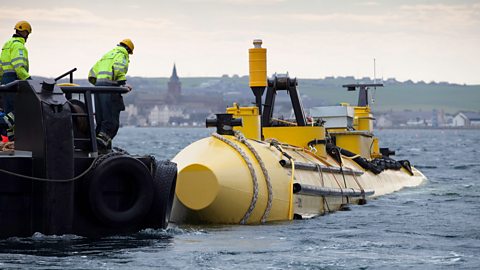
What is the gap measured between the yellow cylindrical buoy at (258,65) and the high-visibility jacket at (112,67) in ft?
25.9

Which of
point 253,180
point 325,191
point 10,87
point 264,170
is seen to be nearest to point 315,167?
point 325,191

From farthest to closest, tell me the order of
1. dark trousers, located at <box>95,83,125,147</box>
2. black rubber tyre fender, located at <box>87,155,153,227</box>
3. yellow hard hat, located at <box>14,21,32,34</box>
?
dark trousers, located at <box>95,83,125,147</box> → yellow hard hat, located at <box>14,21,32,34</box> → black rubber tyre fender, located at <box>87,155,153,227</box>

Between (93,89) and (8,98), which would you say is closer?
(93,89)

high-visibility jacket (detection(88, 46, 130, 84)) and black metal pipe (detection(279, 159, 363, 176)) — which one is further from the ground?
high-visibility jacket (detection(88, 46, 130, 84))

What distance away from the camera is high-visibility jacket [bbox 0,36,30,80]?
63.4ft

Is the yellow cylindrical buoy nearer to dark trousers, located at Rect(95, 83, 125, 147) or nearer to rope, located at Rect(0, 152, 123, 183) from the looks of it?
dark trousers, located at Rect(95, 83, 125, 147)

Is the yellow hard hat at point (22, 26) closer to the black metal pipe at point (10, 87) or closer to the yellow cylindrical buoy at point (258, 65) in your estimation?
the black metal pipe at point (10, 87)

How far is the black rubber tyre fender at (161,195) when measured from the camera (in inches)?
725

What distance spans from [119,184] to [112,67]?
3.02 m

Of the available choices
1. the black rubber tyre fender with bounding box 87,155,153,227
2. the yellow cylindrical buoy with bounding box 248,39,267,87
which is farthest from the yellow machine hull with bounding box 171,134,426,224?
the black rubber tyre fender with bounding box 87,155,153,227

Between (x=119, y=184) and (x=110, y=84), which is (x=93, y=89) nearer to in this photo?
(x=119, y=184)

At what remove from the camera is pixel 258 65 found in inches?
1102

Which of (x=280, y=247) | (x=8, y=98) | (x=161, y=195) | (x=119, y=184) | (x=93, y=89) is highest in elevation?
(x=93, y=89)

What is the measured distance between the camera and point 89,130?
1820cm
